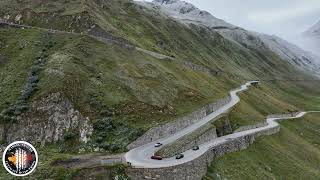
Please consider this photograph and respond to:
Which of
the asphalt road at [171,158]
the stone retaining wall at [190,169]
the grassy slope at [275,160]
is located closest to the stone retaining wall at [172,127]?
the asphalt road at [171,158]

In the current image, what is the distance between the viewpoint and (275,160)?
9394 cm

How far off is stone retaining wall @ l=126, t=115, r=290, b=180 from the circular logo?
1367 cm

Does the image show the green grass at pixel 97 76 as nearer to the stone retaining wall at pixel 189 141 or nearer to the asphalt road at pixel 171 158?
the asphalt road at pixel 171 158

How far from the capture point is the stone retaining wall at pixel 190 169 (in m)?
58.9

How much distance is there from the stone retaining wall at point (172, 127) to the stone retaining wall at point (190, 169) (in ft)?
33.0

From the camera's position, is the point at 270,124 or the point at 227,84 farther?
the point at 227,84

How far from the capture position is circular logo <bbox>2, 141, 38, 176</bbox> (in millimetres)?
47562

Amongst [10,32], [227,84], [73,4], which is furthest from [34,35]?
[227,84]

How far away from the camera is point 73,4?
6053 inches

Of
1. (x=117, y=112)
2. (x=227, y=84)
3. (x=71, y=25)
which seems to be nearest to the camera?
(x=117, y=112)

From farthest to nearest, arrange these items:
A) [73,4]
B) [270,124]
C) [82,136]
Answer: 1. [73,4]
2. [270,124]
3. [82,136]

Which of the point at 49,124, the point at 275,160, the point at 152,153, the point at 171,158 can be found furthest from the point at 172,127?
the point at 49,124

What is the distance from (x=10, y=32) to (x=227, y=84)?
88.9 metres

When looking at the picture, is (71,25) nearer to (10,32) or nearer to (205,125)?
(10,32)
